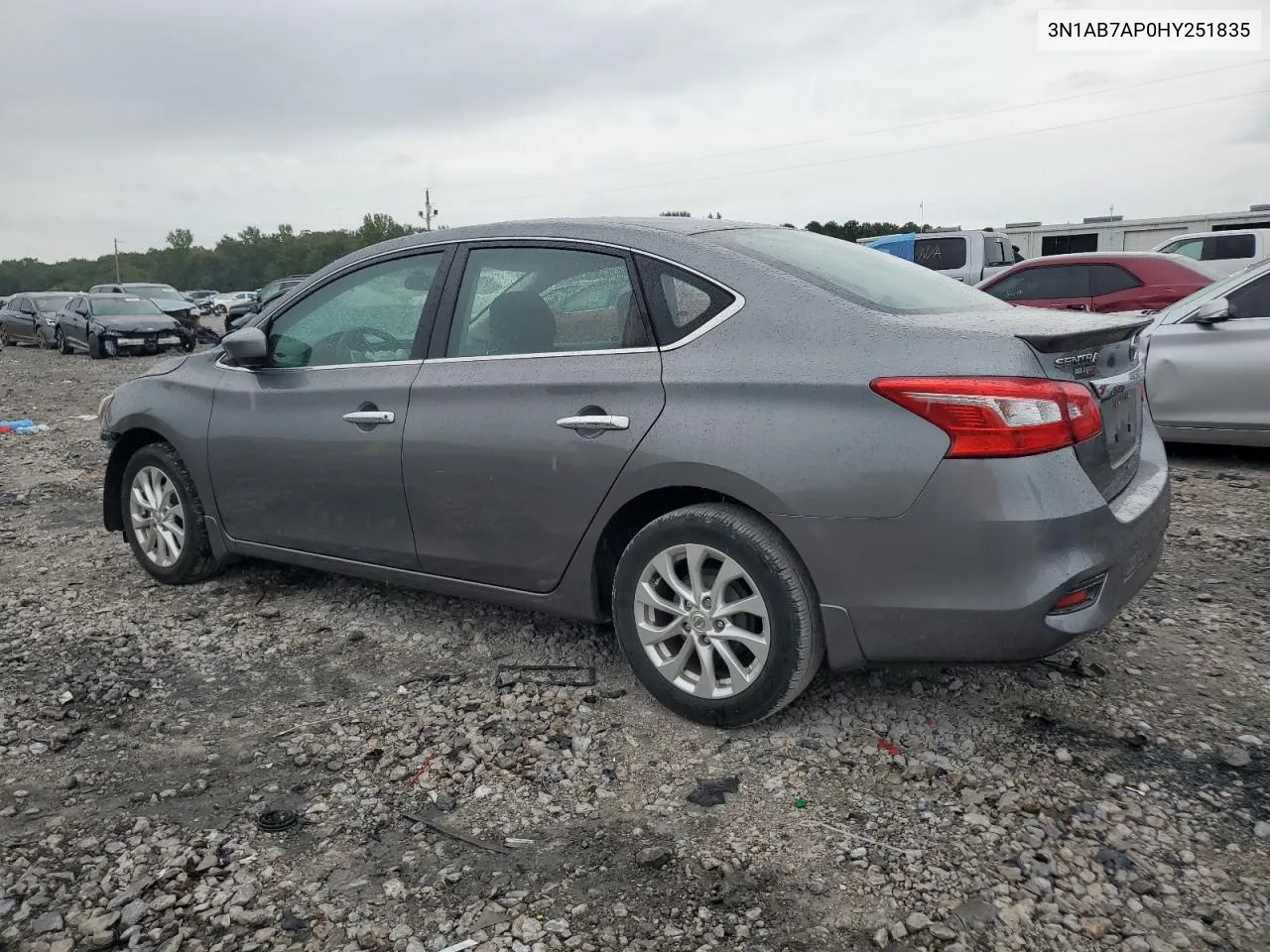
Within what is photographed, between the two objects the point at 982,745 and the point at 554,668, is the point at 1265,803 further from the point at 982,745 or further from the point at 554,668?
the point at 554,668

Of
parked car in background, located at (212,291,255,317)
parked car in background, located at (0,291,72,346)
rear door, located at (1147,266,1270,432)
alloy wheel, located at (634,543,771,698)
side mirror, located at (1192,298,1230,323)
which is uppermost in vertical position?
parked car in background, located at (212,291,255,317)

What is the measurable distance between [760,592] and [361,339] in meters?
2.06

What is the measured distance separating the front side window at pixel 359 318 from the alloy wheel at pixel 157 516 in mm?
991

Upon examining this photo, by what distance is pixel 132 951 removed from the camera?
234 cm

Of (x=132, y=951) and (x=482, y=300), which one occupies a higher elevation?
→ (x=482, y=300)

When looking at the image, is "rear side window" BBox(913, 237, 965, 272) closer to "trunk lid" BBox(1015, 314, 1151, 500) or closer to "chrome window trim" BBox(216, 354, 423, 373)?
"chrome window trim" BBox(216, 354, 423, 373)

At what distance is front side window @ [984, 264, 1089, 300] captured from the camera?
1060 cm

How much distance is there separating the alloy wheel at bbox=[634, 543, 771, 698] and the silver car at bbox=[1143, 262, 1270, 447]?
16.1ft

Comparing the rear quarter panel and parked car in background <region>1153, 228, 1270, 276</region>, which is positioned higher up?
parked car in background <region>1153, 228, 1270, 276</region>

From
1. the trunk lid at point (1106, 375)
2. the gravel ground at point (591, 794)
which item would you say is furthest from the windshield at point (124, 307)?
the trunk lid at point (1106, 375)

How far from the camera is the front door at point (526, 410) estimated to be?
3354 millimetres

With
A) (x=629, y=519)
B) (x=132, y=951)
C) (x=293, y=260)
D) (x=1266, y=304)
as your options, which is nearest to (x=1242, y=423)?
(x=1266, y=304)

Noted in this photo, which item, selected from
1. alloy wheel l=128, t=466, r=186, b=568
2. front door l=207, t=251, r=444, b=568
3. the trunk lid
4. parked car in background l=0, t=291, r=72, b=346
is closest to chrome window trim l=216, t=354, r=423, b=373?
front door l=207, t=251, r=444, b=568

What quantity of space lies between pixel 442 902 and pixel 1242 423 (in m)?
6.30
